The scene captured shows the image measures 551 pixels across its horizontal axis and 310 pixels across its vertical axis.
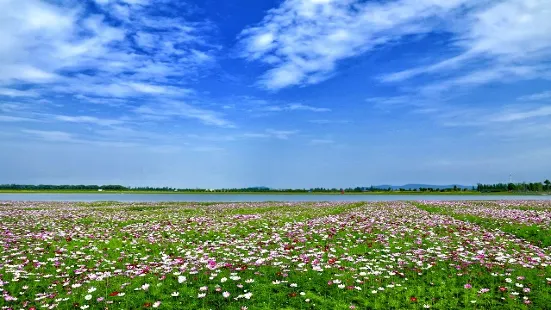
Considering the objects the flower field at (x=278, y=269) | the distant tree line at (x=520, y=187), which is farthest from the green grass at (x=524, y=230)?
the distant tree line at (x=520, y=187)

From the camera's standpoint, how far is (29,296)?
30.5ft

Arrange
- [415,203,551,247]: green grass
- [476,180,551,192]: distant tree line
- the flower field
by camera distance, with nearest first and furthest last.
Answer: the flower field < [415,203,551,247]: green grass < [476,180,551,192]: distant tree line

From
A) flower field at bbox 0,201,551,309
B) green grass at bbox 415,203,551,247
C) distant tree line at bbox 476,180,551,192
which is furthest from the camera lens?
distant tree line at bbox 476,180,551,192

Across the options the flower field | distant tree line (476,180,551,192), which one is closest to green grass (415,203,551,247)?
the flower field

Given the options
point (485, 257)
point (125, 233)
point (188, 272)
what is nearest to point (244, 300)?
point (188, 272)

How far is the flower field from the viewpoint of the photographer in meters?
8.65

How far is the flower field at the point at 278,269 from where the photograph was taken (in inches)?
340

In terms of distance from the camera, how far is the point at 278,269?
432 inches

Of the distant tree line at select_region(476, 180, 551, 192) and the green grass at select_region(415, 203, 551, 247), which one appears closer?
the green grass at select_region(415, 203, 551, 247)

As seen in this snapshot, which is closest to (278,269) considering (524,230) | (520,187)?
(524,230)

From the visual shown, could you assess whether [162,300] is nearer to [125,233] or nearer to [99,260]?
[99,260]

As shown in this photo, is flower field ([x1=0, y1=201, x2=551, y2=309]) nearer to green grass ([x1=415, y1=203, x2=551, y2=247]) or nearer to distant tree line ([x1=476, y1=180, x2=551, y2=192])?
green grass ([x1=415, y1=203, x2=551, y2=247])

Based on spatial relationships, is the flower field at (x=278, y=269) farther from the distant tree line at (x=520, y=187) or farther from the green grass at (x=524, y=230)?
the distant tree line at (x=520, y=187)

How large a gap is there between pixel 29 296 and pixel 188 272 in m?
4.10
